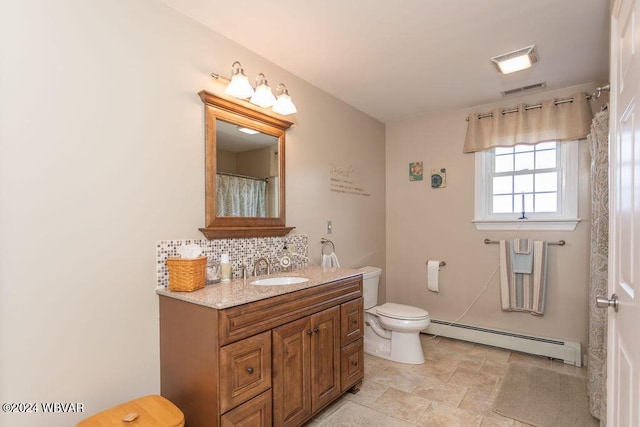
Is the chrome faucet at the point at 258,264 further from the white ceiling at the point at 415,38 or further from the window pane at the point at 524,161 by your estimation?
the window pane at the point at 524,161

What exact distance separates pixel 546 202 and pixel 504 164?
0.51 m

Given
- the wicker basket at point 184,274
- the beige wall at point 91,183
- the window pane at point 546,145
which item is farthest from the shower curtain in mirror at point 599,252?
the beige wall at point 91,183

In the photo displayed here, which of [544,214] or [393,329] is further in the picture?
[544,214]

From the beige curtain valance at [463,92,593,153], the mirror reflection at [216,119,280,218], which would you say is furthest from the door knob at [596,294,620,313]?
the beige curtain valance at [463,92,593,153]

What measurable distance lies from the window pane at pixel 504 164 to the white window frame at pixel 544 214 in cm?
6

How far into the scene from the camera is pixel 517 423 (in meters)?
1.98

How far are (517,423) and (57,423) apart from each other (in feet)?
7.96

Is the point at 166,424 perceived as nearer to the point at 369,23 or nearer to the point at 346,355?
the point at 346,355

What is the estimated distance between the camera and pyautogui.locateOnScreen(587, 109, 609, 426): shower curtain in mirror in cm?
184

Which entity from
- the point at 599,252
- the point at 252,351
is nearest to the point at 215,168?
the point at 252,351

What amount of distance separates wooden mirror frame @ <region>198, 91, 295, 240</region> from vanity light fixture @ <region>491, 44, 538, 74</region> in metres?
1.59

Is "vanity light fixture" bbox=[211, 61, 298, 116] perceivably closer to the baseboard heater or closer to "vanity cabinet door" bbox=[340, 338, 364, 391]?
"vanity cabinet door" bbox=[340, 338, 364, 391]

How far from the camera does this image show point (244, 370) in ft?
4.95

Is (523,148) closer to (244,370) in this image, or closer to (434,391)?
(434,391)
